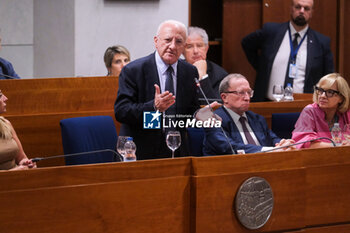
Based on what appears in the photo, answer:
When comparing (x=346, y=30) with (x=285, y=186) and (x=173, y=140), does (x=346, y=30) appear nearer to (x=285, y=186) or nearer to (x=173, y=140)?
(x=173, y=140)

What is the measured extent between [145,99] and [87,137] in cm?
40

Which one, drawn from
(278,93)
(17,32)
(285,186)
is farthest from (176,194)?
(17,32)

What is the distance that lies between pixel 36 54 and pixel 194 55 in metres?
1.95

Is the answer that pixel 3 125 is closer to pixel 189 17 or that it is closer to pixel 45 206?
pixel 45 206

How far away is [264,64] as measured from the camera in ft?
14.1

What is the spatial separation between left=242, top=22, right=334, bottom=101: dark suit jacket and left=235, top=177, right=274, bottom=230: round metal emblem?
2241 mm

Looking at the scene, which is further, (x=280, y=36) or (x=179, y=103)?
(x=280, y=36)

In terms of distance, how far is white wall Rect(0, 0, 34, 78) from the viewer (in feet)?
16.7

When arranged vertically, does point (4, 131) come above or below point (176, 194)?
above

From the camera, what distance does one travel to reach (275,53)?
4234 millimetres

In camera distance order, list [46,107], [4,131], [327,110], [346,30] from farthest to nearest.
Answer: [346,30]
[46,107]
[327,110]
[4,131]

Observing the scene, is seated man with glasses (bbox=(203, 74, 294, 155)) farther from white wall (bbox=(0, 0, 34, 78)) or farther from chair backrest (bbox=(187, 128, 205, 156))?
white wall (bbox=(0, 0, 34, 78))

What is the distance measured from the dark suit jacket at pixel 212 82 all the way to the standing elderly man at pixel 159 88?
12cm

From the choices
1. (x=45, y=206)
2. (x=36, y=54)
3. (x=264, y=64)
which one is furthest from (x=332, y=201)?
(x=36, y=54)
